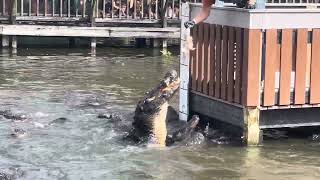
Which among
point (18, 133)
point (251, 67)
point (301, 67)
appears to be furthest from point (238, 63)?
point (18, 133)

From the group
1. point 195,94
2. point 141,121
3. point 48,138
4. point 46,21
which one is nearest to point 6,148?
point 48,138

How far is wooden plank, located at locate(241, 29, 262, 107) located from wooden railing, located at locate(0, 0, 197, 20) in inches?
537

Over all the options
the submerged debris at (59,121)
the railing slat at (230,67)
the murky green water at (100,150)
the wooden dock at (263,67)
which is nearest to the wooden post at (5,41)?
the murky green water at (100,150)

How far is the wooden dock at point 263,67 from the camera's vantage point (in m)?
9.47

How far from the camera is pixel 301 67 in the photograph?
387 inches

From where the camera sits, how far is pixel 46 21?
896 inches

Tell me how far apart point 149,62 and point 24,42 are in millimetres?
5673

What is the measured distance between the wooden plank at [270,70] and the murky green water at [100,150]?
72 cm

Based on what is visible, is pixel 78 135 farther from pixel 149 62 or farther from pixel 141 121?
pixel 149 62

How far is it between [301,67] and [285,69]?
256 mm

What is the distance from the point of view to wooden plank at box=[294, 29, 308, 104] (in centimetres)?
972

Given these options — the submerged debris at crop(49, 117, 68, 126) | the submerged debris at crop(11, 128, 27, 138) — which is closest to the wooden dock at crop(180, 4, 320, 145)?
the submerged debris at crop(49, 117, 68, 126)

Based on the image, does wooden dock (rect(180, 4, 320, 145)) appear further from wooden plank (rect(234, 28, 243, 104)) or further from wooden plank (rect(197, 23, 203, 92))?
wooden plank (rect(197, 23, 203, 92))

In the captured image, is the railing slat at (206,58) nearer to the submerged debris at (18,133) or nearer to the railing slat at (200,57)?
the railing slat at (200,57)
